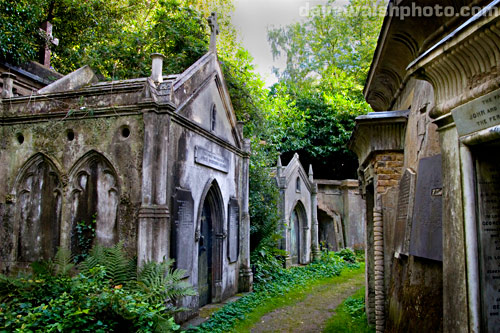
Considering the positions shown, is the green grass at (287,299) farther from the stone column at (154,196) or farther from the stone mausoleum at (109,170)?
the stone column at (154,196)

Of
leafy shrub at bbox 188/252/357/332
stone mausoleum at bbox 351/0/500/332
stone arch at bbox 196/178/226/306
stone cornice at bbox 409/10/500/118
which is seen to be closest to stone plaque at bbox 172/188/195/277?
stone arch at bbox 196/178/226/306

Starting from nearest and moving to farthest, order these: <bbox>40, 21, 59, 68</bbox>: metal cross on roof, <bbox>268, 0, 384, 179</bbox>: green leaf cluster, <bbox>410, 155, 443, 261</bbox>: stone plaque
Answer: <bbox>410, 155, 443, 261</bbox>: stone plaque → <bbox>40, 21, 59, 68</bbox>: metal cross on roof → <bbox>268, 0, 384, 179</bbox>: green leaf cluster

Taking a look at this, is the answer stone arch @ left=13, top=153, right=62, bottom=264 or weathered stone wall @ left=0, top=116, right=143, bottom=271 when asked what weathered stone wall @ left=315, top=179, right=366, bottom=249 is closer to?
weathered stone wall @ left=0, top=116, right=143, bottom=271

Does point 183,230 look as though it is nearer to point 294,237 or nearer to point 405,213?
point 405,213

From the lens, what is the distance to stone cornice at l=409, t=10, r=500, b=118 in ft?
9.61

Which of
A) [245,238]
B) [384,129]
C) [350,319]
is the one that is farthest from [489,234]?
[245,238]

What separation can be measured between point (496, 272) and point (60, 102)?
804 centimetres

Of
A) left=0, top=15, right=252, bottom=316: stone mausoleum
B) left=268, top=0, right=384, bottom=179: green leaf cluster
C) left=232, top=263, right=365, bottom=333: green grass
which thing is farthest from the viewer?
left=268, top=0, right=384, bottom=179: green leaf cluster

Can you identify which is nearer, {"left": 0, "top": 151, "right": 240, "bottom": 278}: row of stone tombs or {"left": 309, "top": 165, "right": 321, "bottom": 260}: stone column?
{"left": 0, "top": 151, "right": 240, "bottom": 278}: row of stone tombs

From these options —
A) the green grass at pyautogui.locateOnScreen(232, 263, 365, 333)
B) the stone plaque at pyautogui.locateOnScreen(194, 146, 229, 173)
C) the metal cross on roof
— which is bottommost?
the green grass at pyautogui.locateOnScreen(232, 263, 365, 333)

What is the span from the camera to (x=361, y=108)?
77.5ft

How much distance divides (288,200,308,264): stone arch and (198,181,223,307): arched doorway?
7493 millimetres

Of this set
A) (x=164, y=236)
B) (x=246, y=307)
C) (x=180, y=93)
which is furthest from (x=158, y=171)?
(x=246, y=307)

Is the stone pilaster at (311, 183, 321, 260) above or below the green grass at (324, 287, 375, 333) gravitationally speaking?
above
